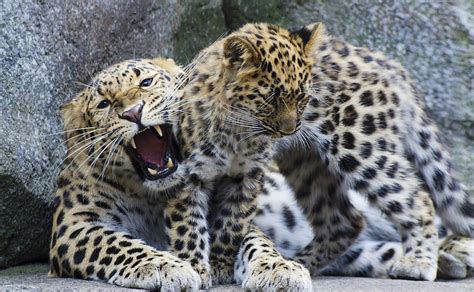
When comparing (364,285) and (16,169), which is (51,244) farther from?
(364,285)

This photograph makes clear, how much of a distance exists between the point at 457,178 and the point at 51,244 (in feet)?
10.6

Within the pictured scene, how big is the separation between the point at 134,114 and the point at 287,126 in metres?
1.10

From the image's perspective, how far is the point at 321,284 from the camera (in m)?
8.75

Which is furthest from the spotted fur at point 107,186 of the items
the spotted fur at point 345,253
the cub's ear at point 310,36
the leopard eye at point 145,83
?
the cub's ear at point 310,36

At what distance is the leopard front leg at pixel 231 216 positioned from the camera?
29.2ft

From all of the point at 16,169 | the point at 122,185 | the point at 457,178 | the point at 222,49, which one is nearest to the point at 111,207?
the point at 122,185

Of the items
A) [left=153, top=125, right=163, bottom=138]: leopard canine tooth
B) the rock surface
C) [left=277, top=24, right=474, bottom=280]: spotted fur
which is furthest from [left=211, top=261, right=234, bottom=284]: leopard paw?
[left=153, top=125, right=163, bottom=138]: leopard canine tooth

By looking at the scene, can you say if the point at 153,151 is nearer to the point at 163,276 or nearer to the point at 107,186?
the point at 107,186

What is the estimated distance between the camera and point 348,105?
9.13 meters

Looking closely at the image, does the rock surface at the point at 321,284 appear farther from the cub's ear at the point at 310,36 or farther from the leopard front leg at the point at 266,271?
the cub's ear at the point at 310,36

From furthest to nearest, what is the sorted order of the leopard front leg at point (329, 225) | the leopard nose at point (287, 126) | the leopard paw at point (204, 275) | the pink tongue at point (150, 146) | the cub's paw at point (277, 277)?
the leopard front leg at point (329, 225), the pink tongue at point (150, 146), the leopard nose at point (287, 126), the leopard paw at point (204, 275), the cub's paw at point (277, 277)

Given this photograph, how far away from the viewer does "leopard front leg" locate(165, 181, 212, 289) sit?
28.2 ft

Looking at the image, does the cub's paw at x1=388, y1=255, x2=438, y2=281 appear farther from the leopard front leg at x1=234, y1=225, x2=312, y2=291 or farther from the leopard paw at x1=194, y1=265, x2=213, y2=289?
the leopard paw at x1=194, y1=265, x2=213, y2=289

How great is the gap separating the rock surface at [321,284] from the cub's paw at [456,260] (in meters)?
0.09
